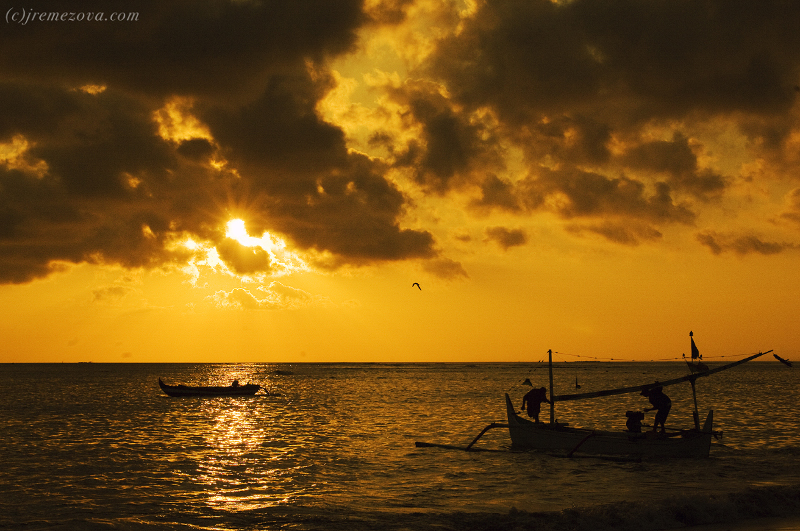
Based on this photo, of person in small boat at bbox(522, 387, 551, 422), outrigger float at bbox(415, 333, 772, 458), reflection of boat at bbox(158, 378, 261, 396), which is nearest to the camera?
outrigger float at bbox(415, 333, 772, 458)

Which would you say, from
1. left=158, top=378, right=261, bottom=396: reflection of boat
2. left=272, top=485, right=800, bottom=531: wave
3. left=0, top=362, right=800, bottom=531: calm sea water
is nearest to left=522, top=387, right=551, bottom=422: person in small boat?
left=0, top=362, right=800, bottom=531: calm sea water

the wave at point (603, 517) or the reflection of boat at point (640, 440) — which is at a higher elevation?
the reflection of boat at point (640, 440)

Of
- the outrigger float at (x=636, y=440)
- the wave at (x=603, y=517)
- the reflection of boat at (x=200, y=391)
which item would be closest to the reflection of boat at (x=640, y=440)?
the outrigger float at (x=636, y=440)

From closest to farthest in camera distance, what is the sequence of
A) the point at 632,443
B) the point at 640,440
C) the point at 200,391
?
1. the point at 640,440
2. the point at 632,443
3. the point at 200,391

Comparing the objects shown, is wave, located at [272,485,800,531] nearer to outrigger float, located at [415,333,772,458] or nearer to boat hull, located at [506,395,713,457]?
outrigger float, located at [415,333,772,458]

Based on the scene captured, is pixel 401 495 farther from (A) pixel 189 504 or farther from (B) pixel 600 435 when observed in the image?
(B) pixel 600 435

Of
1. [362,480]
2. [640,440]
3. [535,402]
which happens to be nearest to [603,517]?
[362,480]

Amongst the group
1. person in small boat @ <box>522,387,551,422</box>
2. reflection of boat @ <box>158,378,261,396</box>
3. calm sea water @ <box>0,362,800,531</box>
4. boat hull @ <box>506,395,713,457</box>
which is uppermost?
person in small boat @ <box>522,387,551,422</box>

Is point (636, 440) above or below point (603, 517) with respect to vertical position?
above

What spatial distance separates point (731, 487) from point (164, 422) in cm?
4336

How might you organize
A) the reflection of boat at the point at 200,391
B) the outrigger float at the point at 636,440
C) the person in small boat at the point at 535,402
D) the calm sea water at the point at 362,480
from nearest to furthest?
1. the calm sea water at the point at 362,480
2. the outrigger float at the point at 636,440
3. the person in small boat at the point at 535,402
4. the reflection of boat at the point at 200,391

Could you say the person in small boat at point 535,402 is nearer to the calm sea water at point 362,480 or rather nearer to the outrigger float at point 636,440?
the outrigger float at point 636,440

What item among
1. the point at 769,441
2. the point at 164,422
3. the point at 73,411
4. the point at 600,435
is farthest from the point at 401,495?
the point at 73,411

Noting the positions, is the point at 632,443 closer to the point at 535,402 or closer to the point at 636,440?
the point at 636,440
